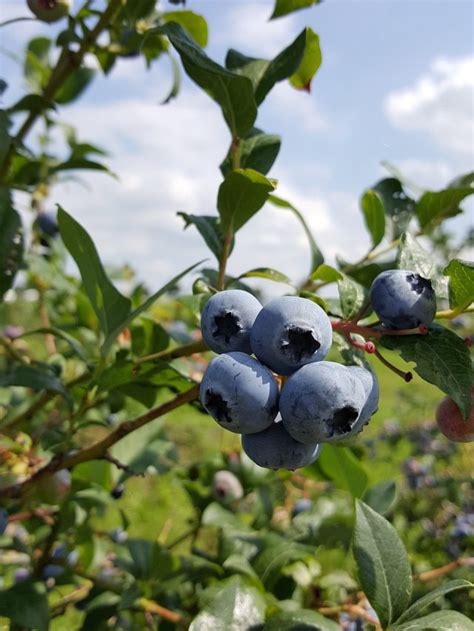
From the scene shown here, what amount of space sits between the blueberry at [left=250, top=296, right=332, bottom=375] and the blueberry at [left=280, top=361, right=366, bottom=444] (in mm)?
18

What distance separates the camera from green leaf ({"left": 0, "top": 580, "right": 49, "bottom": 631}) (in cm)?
112

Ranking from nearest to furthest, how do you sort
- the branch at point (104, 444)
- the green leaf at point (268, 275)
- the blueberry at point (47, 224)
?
the branch at point (104, 444) < the green leaf at point (268, 275) < the blueberry at point (47, 224)

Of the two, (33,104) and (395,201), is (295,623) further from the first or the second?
(33,104)

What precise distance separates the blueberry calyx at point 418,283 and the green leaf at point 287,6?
65cm

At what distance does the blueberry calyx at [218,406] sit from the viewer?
0.67 metres

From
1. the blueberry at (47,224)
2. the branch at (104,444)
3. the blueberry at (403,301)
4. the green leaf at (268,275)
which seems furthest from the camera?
the blueberry at (47,224)

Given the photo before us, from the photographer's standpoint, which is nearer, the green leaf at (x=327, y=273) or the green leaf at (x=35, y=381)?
the green leaf at (x=327, y=273)

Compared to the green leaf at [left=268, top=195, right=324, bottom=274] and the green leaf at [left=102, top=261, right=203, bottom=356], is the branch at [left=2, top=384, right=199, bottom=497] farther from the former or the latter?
the green leaf at [left=268, top=195, right=324, bottom=274]

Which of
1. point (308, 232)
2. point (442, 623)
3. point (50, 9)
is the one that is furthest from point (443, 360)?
point (50, 9)

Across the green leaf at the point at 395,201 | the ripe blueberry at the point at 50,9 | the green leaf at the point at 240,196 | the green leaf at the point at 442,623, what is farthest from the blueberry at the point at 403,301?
the ripe blueberry at the point at 50,9

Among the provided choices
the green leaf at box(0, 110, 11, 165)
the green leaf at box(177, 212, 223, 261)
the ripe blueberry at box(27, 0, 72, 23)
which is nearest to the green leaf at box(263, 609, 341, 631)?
the green leaf at box(177, 212, 223, 261)

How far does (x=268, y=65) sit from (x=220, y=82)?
0.14m

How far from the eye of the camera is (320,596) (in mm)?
1407

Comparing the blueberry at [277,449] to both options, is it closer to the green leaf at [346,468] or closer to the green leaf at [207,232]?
the green leaf at [207,232]
